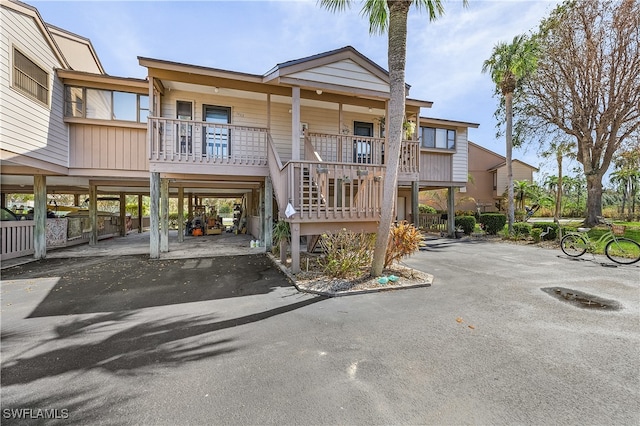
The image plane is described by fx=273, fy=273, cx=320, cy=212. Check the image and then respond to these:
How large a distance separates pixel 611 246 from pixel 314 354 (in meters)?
10.7

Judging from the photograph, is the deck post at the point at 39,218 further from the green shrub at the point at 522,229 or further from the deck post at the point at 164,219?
the green shrub at the point at 522,229

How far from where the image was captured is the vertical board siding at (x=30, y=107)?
686cm

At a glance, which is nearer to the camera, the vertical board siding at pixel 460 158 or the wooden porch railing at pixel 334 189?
the wooden porch railing at pixel 334 189

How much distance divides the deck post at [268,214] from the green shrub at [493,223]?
1260 centimetres

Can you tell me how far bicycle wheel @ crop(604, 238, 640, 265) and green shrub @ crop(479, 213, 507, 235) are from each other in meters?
6.60

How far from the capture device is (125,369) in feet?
9.46

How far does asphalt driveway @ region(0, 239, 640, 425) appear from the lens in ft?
7.63

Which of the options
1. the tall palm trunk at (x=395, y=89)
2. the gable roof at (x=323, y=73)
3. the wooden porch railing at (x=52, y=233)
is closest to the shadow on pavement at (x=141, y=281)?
the wooden porch railing at (x=52, y=233)

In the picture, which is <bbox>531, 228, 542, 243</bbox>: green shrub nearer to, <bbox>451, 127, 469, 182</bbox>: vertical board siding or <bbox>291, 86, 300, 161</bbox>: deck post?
<bbox>451, 127, 469, 182</bbox>: vertical board siding

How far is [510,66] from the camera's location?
45.5 ft

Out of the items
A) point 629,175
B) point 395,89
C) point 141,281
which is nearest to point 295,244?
point 141,281

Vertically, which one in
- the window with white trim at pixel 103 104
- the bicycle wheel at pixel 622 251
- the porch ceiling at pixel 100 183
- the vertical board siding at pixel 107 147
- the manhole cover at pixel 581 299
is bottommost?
the manhole cover at pixel 581 299

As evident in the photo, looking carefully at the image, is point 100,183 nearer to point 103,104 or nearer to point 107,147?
point 107,147

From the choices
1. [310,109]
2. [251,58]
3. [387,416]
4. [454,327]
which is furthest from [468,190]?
[387,416]
